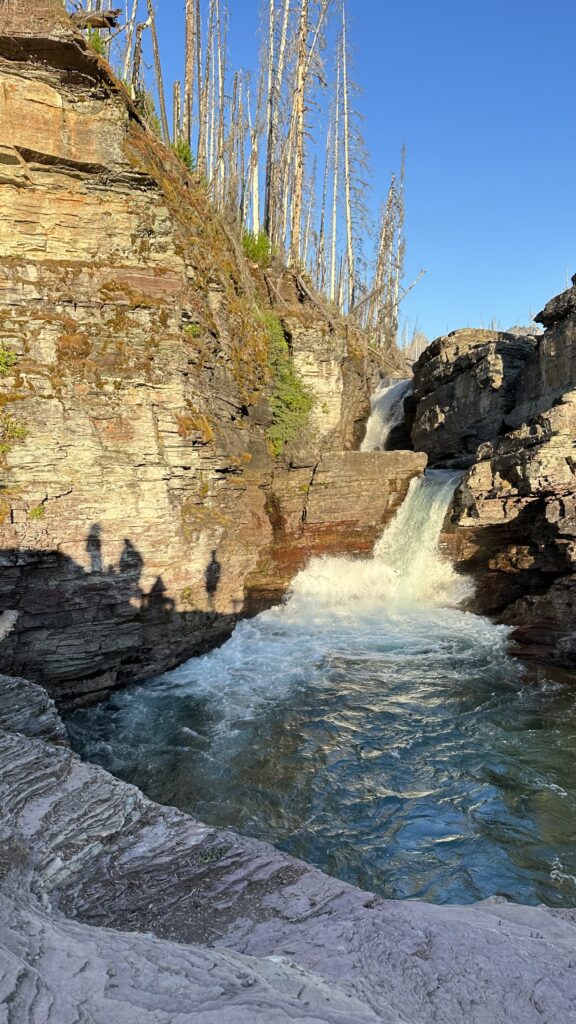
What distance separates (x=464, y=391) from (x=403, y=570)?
6736 millimetres

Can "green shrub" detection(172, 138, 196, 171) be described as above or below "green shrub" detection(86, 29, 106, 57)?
below

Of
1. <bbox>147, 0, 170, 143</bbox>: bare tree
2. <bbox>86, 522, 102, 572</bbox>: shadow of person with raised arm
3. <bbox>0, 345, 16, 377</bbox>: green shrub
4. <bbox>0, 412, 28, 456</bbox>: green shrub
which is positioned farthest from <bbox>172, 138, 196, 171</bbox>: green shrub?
<bbox>86, 522, 102, 572</bbox>: shadow of person with raised arm

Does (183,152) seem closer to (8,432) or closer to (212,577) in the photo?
(8,432)

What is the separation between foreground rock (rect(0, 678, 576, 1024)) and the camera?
1700 millimetres

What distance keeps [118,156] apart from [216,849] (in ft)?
35.0

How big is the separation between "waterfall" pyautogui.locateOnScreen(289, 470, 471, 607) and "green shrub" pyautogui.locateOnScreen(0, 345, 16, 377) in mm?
7931

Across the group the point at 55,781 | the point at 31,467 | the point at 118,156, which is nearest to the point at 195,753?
the point at 55,781

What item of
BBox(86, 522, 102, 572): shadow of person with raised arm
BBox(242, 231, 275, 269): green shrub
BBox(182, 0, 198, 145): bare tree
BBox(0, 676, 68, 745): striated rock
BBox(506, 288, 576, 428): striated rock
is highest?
BBox(182, 0, 198, 145): bare tree

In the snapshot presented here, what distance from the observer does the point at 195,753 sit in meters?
7.13

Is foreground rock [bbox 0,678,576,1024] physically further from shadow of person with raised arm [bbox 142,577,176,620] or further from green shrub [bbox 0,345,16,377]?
green shrub [bbox 0,345,16,377]

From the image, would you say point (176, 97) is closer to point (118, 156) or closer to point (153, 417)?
point (118, 156)

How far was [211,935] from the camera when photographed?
8.30 ft

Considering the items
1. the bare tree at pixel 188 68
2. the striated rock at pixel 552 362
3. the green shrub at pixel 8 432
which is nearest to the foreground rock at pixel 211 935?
the green shrub at pixel 8 432

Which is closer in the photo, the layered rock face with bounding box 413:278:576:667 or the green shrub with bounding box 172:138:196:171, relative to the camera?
the layered rock face with bounding box 413:278:576:667
